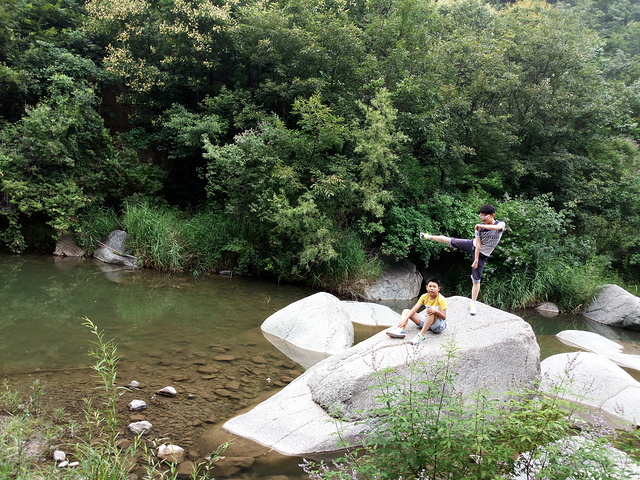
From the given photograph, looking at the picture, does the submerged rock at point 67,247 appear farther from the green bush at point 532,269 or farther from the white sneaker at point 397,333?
the green bush at point 532,269

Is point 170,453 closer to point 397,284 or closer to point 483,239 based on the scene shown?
point 483,239

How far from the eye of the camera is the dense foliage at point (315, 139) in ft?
39.0

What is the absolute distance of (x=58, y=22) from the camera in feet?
53.2

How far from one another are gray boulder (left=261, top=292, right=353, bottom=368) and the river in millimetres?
317

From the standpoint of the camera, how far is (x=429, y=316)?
201 inches

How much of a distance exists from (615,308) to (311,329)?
390 inches

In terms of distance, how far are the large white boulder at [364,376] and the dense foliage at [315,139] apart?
605cm

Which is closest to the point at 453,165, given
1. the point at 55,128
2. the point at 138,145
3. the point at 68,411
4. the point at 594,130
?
the point at 594,130

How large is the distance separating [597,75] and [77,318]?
1800 cm

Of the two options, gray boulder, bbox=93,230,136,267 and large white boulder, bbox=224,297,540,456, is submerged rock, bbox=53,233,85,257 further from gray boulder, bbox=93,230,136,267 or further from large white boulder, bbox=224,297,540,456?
large white boulder, bbox=224,297,540,456

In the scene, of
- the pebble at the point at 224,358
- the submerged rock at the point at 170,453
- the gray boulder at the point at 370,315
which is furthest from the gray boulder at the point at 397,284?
the submerged rock at the point at 170,453

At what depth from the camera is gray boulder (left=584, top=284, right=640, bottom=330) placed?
12040mm

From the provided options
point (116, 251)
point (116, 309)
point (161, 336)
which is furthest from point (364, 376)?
point (116, 251)

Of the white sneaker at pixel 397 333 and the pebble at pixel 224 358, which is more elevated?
the white sneaker at pixel 397 333
